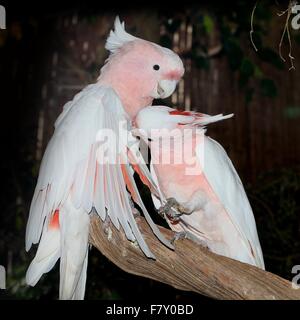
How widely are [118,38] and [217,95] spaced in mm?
2035

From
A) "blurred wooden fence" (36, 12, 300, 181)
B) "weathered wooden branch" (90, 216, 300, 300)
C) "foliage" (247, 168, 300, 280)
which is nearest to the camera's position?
"weathered wooden branch" (90, 216, 300, 300)

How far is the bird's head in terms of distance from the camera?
4.25ft

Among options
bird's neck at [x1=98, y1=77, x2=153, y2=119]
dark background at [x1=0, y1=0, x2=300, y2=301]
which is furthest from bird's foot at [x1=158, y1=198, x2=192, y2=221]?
dark background at [x1=0, y1=0, x2=300, y2=301]

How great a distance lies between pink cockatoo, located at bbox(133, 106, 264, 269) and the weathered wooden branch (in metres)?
0.13

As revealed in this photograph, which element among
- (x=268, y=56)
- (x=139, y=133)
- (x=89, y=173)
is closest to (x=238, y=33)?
(x=268, y=56)

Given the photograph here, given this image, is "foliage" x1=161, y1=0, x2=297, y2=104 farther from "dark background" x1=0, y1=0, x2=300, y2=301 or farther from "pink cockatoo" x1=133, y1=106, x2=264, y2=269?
"pink cockatoo" x1=133, y1=106, x2=264, y2=269

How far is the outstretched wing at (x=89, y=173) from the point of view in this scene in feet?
3.84

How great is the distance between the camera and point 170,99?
2.48m

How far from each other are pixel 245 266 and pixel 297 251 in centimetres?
111

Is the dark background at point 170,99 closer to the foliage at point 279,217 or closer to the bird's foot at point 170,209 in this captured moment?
the foliage at point 279,217

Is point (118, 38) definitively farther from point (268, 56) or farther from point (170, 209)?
point (268, 56)
